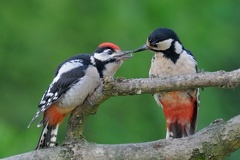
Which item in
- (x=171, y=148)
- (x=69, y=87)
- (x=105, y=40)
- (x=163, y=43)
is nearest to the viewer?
(x=171, y=148)

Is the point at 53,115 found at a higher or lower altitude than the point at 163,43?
lower

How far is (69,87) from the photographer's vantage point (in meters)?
6.60

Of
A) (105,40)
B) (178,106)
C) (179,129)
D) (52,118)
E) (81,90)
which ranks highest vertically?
(105,40)

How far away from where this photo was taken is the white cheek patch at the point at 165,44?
23.0 ft

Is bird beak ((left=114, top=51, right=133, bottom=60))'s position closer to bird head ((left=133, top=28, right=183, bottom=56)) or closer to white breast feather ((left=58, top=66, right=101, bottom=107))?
bird head ((left=133, top=28, right=183, bottom=56))

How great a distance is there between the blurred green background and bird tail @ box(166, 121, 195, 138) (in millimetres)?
3096

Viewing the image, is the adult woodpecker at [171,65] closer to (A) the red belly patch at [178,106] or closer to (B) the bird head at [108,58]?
(A) the red belly patch at [178,106]

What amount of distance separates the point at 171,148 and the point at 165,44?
1265 millimetres

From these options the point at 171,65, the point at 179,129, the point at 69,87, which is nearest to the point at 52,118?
the point at 69,87

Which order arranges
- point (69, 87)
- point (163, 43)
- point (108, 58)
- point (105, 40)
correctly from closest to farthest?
point (69, 87)
point (108, 58)
point (163, 43)
point (105, 40)

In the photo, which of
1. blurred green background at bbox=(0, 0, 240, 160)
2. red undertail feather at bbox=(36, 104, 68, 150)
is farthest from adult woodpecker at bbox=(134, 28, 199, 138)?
blurred green background at bbox=(0, 0, 240, 160)

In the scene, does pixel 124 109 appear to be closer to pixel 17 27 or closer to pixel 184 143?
pixel 17 27

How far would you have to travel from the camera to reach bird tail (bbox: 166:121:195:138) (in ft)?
23.8

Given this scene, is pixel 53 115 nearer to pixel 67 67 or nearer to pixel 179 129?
pixel 67 67
